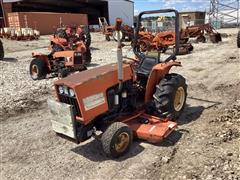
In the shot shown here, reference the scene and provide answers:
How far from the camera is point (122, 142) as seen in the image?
4316 millimetres

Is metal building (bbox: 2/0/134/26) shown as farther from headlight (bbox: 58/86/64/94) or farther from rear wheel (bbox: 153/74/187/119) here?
headlight (bbox: 58/86/64/94)

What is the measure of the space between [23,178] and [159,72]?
2581 mm

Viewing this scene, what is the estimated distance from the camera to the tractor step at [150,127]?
4470mm

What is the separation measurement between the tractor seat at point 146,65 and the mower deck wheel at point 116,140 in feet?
4.03

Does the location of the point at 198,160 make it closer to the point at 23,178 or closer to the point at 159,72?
the point at 159,72

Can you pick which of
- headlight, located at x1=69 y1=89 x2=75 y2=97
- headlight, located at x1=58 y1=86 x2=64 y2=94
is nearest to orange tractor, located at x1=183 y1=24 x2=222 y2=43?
headlight, located at x1=58 y1=86 x2=64 y2=94

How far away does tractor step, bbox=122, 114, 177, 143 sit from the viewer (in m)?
4.47

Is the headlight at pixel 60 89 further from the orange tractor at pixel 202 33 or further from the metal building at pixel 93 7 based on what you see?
the metal building at pixel 93 7

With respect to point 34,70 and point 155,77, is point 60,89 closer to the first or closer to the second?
point 155,77

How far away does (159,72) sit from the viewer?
5.15 meters

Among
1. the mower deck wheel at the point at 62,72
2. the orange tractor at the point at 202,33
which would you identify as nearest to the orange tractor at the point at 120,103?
the mower deck wheel at the point at 62,72

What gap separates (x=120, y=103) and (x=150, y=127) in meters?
0.56

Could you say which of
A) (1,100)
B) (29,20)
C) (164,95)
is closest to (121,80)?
(164,95)

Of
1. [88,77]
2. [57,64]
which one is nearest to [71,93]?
[88,77]
